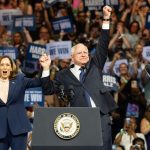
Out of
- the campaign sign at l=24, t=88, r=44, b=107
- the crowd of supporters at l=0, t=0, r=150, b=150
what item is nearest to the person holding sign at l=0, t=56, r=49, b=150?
the crowd of supporters at l=0, t=0, r=150, b=150

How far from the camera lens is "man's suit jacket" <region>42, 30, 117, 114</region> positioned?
5035 millimetres

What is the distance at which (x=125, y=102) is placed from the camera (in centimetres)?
862

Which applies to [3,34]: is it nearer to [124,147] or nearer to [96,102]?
[124,147]

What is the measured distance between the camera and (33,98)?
8320 millimetres

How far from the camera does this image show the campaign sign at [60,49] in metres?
9.35

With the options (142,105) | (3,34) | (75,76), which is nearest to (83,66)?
(75,76)

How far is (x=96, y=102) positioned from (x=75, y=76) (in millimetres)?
294

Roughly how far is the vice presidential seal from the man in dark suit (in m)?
0.67

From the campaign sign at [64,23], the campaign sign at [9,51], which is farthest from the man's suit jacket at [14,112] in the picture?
the campaign sign at [64,23]

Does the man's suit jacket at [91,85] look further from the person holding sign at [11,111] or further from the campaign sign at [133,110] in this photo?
the campaign sign at [133,110]

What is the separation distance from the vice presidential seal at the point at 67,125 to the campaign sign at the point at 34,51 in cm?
517

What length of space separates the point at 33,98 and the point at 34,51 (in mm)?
1314

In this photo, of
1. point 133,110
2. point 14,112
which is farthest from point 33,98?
point 14,112

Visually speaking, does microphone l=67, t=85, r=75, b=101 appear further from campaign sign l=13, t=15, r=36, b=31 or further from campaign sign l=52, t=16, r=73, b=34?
campaign sign l=13, t=15, r=36, b=31
